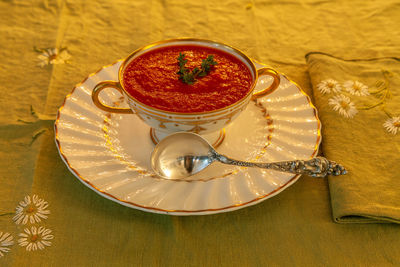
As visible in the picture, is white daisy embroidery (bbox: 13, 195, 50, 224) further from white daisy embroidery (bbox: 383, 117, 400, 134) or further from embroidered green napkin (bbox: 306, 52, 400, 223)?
white daisy embroidery (bbox: 383, 117, 400, 134)

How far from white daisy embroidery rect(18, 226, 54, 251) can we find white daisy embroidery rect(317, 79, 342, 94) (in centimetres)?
94

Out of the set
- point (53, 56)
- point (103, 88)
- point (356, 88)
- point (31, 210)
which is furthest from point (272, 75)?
point (53, 56)

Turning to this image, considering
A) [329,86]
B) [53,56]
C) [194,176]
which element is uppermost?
[53,56]

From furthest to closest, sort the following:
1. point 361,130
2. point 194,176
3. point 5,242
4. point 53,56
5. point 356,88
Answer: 1. point 53,56
2. point 356,88
3. point 361,130
4. point 194,176
5. point 5,242

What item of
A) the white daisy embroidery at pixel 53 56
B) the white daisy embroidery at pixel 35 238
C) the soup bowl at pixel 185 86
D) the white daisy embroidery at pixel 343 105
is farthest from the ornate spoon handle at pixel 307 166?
the white daisy embroidery at pixel 53 56

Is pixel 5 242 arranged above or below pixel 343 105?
below

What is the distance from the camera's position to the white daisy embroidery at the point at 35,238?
901mm

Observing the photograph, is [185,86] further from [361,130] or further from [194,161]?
[361,130]

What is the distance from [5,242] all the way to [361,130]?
990 millimetres

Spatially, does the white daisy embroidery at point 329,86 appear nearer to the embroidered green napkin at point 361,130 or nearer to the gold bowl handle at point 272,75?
the embroidered green napkin at point 361,130

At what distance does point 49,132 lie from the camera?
1.22 meters

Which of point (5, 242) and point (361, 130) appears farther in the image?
point (361, 130)

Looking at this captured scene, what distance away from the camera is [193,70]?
3.69 feet

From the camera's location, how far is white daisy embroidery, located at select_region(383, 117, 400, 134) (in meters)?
1.16
